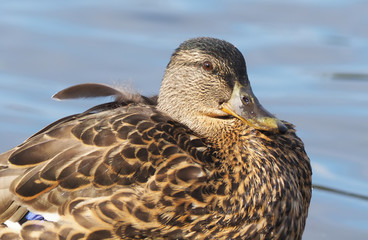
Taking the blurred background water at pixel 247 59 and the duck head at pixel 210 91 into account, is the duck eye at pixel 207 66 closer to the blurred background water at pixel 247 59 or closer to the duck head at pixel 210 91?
the duck head at pixel 210 91

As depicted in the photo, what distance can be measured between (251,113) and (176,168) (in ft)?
2.24

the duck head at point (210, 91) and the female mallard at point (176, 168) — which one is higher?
the duck head at point (210, 91)

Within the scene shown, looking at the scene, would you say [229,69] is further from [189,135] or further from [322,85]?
[322,85]

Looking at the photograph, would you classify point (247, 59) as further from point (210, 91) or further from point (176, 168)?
point (176, 168)

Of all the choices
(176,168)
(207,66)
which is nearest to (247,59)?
(207,66)

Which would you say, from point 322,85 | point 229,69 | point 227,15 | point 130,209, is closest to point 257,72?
point 322,85

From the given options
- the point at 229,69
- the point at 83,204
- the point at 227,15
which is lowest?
the point at 83,204

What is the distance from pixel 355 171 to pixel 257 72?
2.06 metres

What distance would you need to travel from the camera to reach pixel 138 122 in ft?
18.8

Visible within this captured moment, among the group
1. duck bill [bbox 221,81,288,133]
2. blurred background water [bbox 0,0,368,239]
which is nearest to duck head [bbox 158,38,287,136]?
duck bill [bbox 221,81,288,133]

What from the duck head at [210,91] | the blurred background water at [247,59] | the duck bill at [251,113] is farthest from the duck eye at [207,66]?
the blurred background water at [247,59]

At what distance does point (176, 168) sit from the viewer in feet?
18.1

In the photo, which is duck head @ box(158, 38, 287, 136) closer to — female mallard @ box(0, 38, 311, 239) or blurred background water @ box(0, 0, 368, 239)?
female mallard @ box(0, 38, 311, 239)

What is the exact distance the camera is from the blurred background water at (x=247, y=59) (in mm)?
7938
